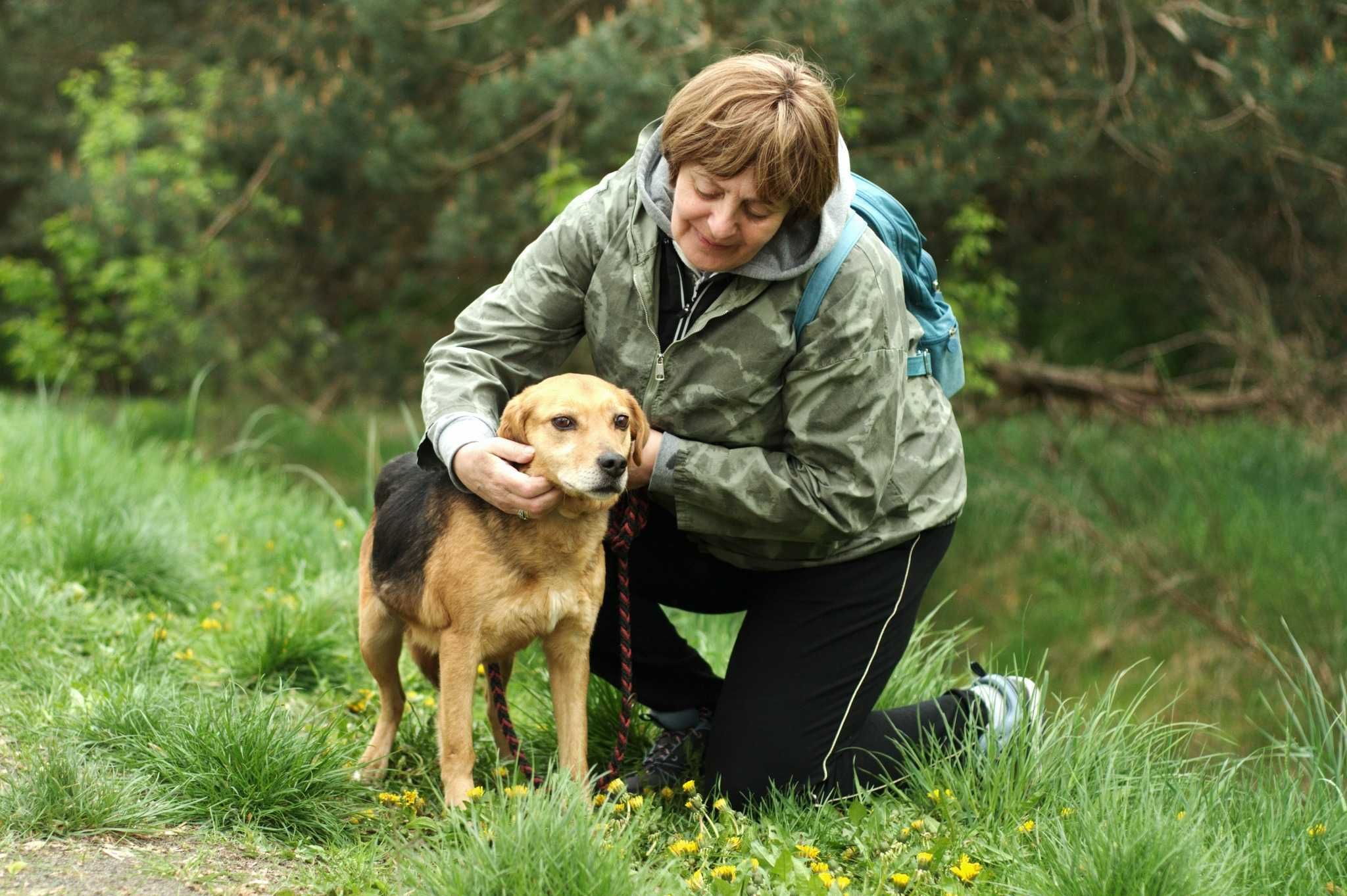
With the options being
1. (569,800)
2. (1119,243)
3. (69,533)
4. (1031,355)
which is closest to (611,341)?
(569,800)

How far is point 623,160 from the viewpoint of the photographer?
300 inches

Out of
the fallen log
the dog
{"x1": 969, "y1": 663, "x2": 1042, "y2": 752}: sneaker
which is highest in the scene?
the dog

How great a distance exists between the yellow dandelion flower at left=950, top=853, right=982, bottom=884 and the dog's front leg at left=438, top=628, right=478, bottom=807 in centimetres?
121

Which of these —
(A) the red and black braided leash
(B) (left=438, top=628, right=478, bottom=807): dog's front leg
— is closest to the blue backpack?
(A) the red and black braided leash

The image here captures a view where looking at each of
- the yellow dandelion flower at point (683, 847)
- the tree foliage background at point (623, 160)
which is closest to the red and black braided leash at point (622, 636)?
the yellow dandelion flower at point (683, 847)

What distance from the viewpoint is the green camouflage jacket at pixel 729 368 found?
3361mm

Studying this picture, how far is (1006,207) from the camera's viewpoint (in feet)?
35.6

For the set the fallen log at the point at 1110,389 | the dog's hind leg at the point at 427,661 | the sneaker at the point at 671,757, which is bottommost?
the fallen log at the point at 1110,389

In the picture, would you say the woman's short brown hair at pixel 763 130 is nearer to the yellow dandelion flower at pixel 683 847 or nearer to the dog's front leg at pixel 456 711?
the dog's front leg at pixel 456 711

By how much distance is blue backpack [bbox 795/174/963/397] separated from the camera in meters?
3.35

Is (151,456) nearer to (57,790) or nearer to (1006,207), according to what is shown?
(57,790)

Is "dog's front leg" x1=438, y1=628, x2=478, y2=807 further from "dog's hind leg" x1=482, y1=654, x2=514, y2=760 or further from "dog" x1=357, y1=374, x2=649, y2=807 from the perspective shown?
"dog's hind leg" x1=482, y1=654, x2=514, y2=760

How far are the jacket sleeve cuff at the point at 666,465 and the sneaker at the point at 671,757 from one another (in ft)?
2.96

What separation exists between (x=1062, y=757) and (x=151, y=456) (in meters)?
5.23
